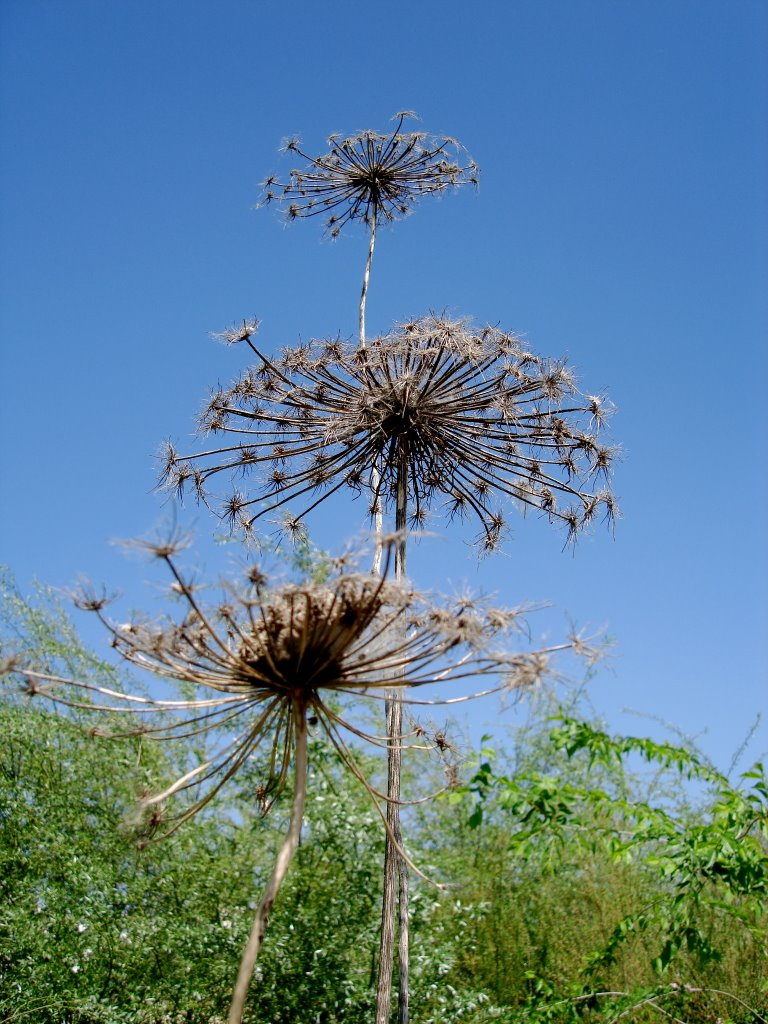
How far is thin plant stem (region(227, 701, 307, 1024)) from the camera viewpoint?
295 cm

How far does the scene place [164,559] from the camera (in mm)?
3545

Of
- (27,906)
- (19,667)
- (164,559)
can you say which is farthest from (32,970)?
(164,559)

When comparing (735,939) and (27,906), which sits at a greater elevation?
→ (735,939)

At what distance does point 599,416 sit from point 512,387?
2.36ft

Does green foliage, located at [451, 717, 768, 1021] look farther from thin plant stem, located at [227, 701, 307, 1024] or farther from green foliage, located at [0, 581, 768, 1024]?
thin plant stem, located at [227, 701, 307, 1024]

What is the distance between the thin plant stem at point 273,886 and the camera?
2.95m

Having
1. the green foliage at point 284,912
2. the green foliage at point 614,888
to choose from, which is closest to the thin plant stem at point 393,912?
the green foliage at point 614,888

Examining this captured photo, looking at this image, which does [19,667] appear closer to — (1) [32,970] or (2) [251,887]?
(1) [32,970]

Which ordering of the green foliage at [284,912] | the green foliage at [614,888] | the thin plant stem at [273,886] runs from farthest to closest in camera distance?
the green foliage at [284,912] < the green foliage at [614,888] < the thin plant stem at [273,886]

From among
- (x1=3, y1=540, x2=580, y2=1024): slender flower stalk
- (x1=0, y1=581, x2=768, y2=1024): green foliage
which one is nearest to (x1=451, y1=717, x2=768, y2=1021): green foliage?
(x1=0, y1=581, x2=768, y2=1024): green foliage

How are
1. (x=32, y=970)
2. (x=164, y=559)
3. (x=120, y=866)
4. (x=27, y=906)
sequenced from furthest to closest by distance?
1. (x=120, y=866)
2. (x=27, y=906)
3. (x=32, y=970)
4. (x=164, y=559)

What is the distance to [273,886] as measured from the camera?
3184 mm

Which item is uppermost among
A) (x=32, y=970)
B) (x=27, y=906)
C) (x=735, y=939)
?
(x=735, y=939)

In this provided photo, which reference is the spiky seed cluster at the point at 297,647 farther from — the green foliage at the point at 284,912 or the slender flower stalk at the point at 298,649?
the green foliage at the point at 284,912
